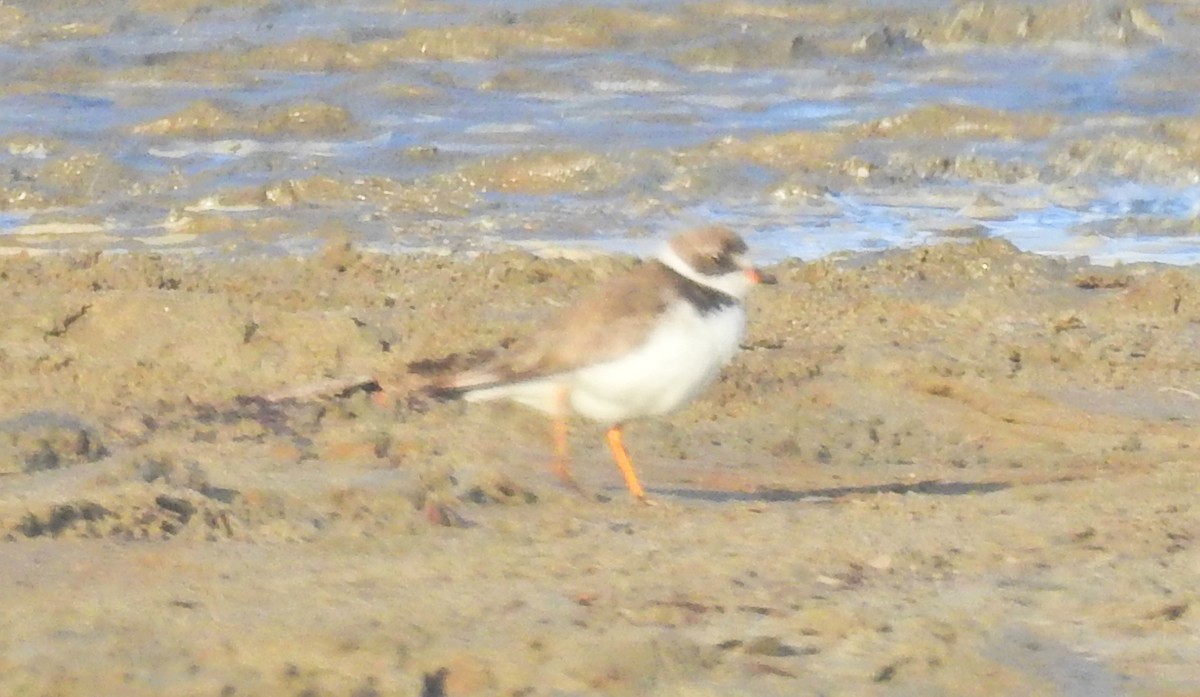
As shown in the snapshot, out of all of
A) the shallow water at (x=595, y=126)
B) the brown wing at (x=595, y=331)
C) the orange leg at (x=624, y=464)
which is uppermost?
the brown wing at (x=595, y=331)

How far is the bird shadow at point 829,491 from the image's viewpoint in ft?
17.9

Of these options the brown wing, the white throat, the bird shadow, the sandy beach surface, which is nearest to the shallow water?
the sandy beach surface

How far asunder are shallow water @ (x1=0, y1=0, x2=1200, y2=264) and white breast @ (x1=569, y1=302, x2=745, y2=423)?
14.5 feet

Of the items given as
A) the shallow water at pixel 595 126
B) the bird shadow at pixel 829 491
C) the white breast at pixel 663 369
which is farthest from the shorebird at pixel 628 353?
the shallow water at pixel 595 126

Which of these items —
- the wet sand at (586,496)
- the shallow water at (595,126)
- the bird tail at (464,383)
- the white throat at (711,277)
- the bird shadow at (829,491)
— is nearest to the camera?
the wet sand at (586,496)

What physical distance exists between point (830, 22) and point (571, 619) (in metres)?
14.2

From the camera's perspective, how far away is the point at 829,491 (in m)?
5.60

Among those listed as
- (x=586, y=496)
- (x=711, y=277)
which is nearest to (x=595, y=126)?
(x=711, y=277)

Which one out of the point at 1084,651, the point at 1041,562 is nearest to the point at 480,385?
the point at 1041,562

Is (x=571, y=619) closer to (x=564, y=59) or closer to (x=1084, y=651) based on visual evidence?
(x=1084, y=651)

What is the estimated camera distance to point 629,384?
17.6ft

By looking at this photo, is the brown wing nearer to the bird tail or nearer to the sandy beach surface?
the bird tail

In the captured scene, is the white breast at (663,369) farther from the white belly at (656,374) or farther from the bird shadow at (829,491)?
the bird shadow at (829,491)

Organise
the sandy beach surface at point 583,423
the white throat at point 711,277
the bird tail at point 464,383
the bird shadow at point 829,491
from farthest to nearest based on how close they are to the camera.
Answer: the white throat at point 711,277, the bird tail at point 464,383, the bird shadow at point 829,491, the sandy beach surface at point 583,423
